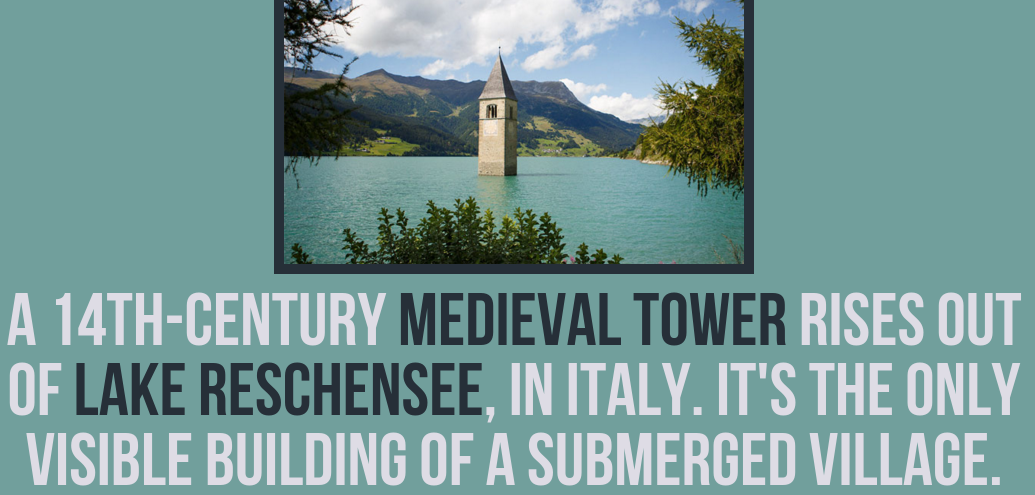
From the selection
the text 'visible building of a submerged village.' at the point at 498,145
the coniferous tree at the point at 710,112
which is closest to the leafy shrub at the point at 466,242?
the coniferous tree at the point at 710,112

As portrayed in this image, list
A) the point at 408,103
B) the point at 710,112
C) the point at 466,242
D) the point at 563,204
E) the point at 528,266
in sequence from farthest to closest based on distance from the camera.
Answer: the point at 563,204 → the point at 408,103 → the point at 710,112 → the point at 466,242 → the point at 528,266

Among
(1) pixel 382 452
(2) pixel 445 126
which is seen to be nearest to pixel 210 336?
(1) pixel 382 452

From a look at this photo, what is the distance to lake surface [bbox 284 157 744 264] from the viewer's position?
8211 mm

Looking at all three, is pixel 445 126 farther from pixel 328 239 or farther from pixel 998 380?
pixel 998 380

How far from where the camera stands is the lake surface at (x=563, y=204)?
821 centimetres

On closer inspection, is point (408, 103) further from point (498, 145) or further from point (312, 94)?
point (498, 145)

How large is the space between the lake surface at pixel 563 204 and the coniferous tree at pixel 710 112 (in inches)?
15.8

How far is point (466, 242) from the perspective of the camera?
538 cm

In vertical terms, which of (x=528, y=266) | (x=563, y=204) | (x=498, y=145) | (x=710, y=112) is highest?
(x=498, y=145)

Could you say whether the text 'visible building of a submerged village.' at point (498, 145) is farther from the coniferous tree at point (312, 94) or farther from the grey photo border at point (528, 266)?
the grey photo border at point (528, 266)

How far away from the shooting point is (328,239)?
10.0 meters

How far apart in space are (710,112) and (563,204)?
11.0 meters

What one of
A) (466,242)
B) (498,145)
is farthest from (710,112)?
(498,145)

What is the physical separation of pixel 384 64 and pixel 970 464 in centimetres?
601
